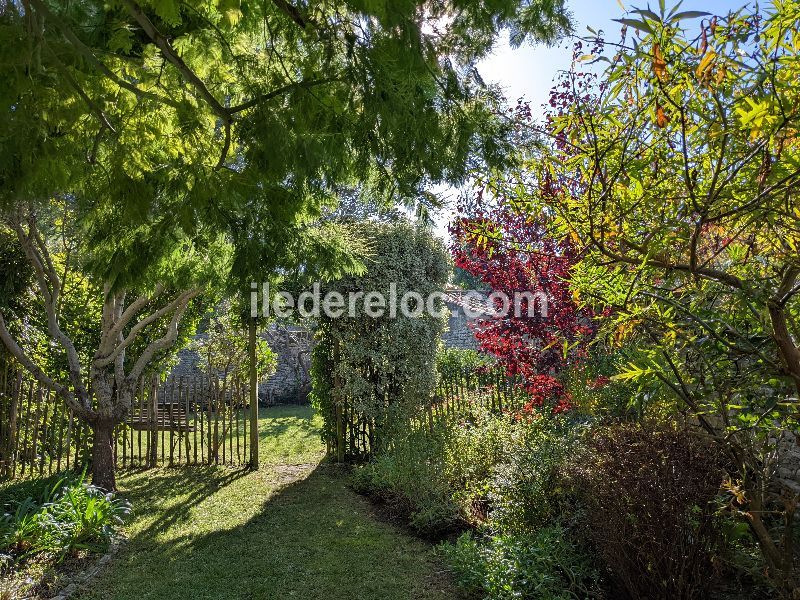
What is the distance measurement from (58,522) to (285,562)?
191 cm

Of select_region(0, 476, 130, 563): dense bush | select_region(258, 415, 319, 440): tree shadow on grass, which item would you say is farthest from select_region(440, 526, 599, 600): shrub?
select_region(258, 415, 319, 440): tree shadow on grass

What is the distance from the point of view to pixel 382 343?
784 cm

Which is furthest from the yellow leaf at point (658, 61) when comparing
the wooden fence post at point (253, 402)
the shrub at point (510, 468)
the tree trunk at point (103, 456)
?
the wooden fence post at point (253, 402)

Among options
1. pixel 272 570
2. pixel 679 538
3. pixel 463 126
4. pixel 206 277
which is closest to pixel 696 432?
pixel 679 538

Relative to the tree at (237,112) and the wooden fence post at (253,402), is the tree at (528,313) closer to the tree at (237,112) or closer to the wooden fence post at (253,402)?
the wooden fence post at (253,402)

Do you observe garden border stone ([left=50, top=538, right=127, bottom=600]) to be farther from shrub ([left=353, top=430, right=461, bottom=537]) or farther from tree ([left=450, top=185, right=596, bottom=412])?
tree ([left=450, top=185, right=596, bottom=412])

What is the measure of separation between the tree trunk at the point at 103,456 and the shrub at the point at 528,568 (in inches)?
156

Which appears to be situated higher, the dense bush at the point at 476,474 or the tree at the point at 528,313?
the tree at the point at 528,313

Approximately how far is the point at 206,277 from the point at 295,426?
6.59 m

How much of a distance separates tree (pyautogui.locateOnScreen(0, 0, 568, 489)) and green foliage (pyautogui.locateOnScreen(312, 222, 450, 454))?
417 centimetres

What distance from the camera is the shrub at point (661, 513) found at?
3027 mm

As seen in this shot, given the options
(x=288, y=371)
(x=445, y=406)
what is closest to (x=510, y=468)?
(x=445, y=406)

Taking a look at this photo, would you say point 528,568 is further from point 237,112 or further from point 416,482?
point 237,112

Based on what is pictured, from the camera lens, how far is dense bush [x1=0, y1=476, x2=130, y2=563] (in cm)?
427
